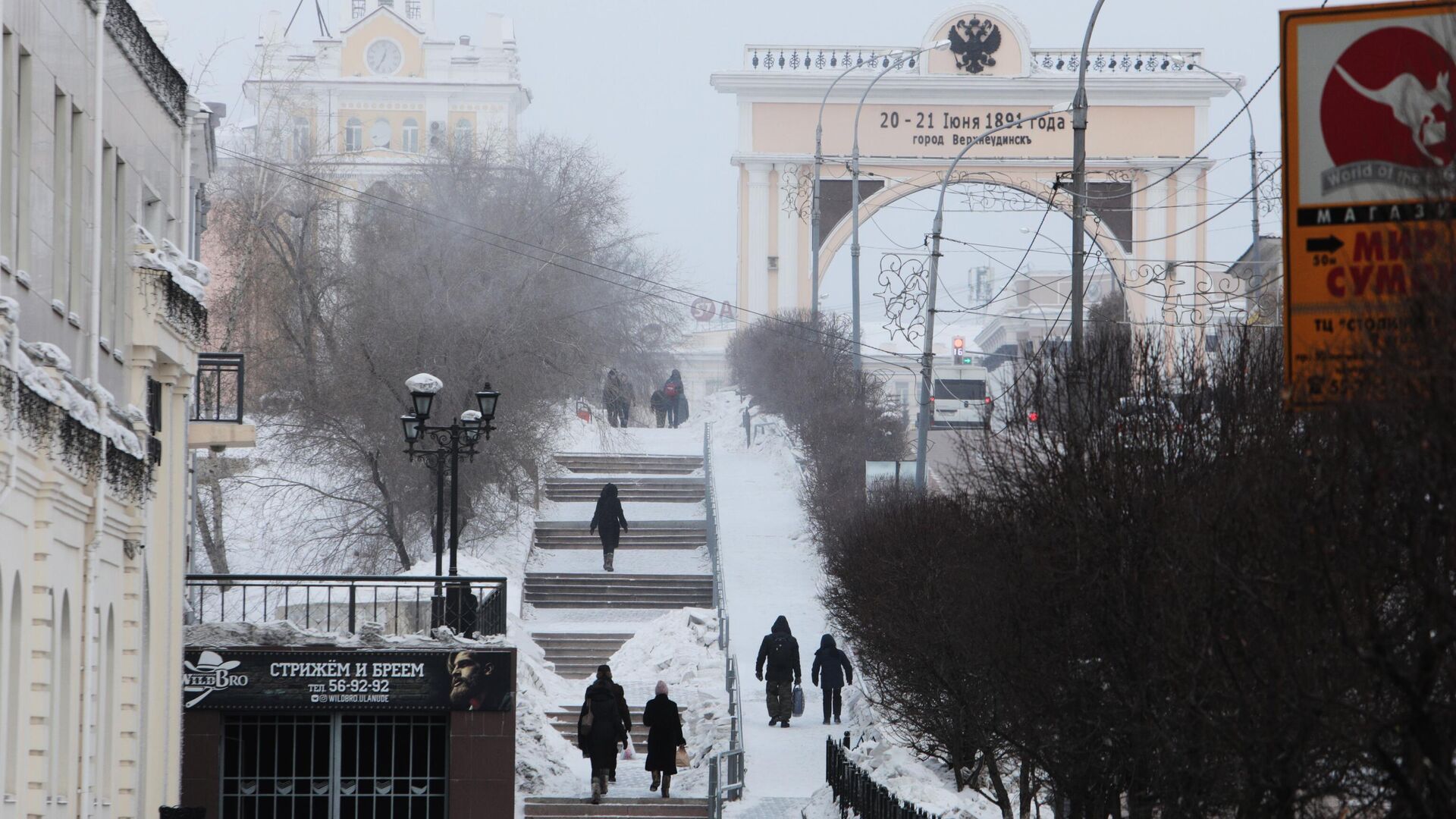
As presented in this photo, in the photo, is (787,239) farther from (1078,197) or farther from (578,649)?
(1078,197)

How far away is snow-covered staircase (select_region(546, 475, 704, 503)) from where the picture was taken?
145 ft

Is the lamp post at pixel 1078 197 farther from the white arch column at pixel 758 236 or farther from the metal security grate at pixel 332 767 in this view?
the white arch column at pixel 758 236

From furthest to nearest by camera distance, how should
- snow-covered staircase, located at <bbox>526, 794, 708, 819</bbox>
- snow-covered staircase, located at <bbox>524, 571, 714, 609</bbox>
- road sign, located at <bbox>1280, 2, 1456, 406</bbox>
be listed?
snow-covered staircase, located at <bbox>524, 571, 714, 609</bbox> → snow-covered staircase, located at <bbox>526, 794, 708, 819</bbox> → road sign, located at <bbox>1280, 2, 1456, 406</bbox>

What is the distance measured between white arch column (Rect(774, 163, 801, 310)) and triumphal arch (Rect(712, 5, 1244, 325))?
31 millimetres

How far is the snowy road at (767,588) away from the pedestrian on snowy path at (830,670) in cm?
40

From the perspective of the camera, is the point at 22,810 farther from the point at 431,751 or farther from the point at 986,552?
the point at 431,751

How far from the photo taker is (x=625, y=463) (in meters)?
47.4

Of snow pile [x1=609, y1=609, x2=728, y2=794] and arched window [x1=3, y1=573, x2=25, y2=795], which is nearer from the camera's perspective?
arched window [x1=3, y1=573, x2=25, y2=795]

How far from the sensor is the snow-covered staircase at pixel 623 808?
73.9ft

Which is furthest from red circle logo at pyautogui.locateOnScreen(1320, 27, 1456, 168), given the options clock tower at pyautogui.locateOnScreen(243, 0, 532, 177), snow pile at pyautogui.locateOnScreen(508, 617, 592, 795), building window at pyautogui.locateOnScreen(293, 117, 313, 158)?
clock tower at pyautogui.locateOnScreen(243, 0, 532, 177)

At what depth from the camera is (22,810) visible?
12.8m

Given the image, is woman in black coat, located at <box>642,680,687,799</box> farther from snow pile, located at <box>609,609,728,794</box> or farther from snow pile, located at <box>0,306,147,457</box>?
snow pile, located at <box>0,306,147,457</box>

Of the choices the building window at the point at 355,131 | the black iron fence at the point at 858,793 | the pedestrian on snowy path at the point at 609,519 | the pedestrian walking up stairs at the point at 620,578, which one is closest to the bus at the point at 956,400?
the pedestrian walking up stairs at the point at 620,578

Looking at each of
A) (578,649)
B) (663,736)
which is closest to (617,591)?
(578,649)
